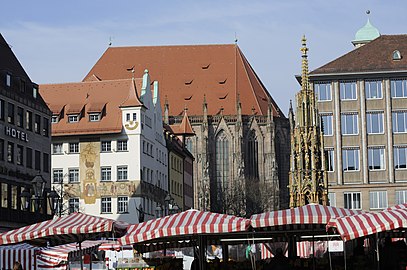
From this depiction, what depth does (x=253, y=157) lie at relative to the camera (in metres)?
102

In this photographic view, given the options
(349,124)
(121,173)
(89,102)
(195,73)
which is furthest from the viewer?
(195,73)

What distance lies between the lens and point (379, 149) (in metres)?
67.4

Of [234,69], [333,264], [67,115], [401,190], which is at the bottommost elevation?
[333,264]

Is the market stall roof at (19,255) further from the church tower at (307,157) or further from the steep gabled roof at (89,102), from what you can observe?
the steep gabled roof at (89,102)

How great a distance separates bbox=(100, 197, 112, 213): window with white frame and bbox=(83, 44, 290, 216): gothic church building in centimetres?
3037

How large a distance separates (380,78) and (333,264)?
161 ft

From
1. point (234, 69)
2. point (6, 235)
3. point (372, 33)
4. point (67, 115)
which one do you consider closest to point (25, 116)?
point (67, 115)

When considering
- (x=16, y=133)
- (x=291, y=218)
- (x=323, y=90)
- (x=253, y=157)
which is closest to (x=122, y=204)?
(x=323, y=90)

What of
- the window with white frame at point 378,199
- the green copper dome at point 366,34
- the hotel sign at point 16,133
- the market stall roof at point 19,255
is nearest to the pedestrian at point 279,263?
the market stall roof at point 19,255

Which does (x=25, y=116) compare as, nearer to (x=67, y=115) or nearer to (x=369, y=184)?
(x=67, y=115)

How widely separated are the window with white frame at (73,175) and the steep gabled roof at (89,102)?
8.45ft

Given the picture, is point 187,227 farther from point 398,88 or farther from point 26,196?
point 398,88

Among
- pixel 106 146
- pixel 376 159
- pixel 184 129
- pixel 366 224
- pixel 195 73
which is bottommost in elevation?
pixel 366 224

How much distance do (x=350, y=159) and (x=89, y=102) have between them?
19.0m
